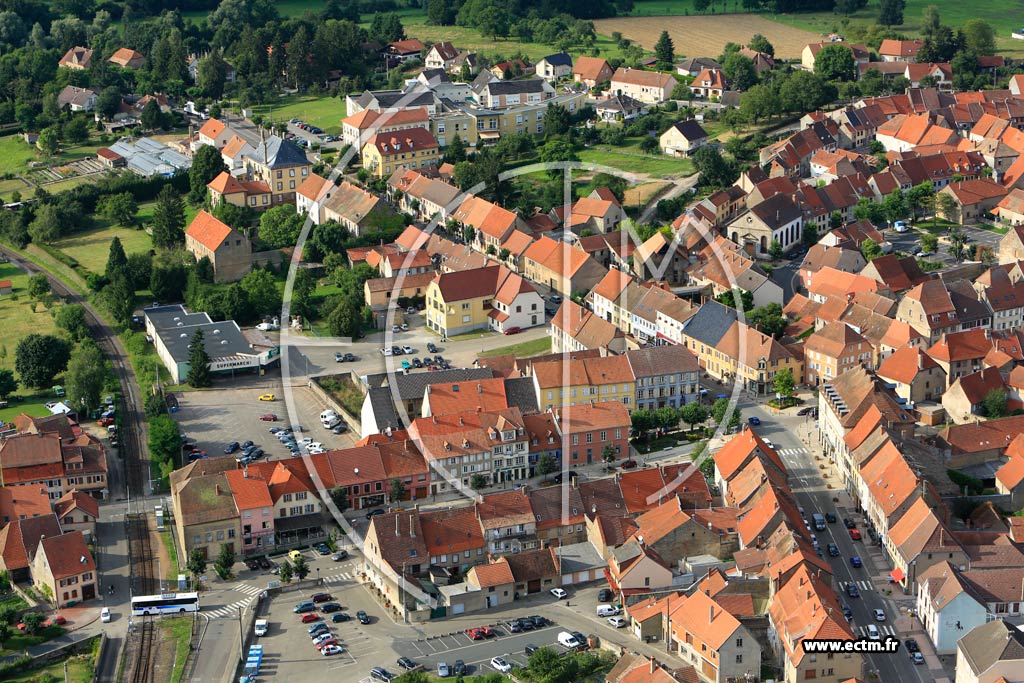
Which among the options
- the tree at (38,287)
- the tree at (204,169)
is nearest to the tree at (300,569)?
the tree at (38,287)

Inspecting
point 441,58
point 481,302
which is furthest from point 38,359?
point 441,58

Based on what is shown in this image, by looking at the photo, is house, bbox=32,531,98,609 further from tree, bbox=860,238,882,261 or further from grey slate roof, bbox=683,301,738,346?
tree, bbox=860,238,882,261

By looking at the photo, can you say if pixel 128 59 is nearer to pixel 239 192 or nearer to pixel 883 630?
pixel 239 192

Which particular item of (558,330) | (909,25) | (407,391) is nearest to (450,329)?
(558,330)

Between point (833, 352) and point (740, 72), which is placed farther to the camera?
point (740, 72)

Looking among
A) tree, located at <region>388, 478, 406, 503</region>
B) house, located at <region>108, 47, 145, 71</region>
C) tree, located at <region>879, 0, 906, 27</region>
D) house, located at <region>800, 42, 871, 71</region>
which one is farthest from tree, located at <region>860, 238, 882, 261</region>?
house, located at <region>108, 47, 145, 71</region>

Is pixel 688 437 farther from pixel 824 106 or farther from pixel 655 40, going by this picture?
pixel 655 40
